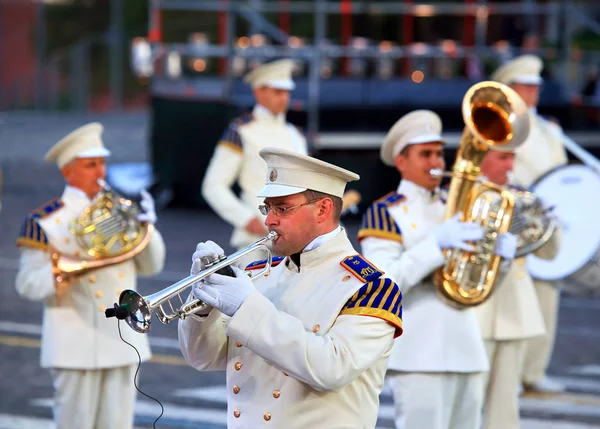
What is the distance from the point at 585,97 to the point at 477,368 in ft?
35.5

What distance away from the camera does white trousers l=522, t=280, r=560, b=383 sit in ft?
30.6

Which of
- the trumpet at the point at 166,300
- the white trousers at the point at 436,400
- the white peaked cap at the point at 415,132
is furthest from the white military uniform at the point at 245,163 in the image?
the trumpet at the point at 166,300

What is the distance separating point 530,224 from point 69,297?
8.03 ft

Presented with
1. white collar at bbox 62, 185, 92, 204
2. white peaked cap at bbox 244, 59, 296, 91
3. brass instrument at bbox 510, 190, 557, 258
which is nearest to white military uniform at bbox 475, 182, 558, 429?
brass instrument at bbox 510, 190, 557, 258

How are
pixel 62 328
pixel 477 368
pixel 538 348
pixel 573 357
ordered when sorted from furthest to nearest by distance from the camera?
pixel 573 357, pixel 538 348, pixel 62 328, pixel 477 368

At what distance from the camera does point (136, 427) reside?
8.04 meters

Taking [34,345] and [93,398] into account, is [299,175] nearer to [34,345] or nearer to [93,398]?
[93,398]

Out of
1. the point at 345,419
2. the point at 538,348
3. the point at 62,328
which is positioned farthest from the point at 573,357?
the point at 345,419

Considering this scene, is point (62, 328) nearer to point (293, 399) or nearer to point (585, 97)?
point (293, 399)

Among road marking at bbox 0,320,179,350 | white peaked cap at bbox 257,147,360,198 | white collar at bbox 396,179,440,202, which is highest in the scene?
white peaked cap at bbox 257,147,360,198

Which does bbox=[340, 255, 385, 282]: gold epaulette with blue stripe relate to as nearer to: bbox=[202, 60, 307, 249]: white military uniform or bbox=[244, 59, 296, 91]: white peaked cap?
bbox=[202, 60, 307, 249]: white military uniform

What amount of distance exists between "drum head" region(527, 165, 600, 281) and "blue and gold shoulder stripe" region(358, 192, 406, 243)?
2157mm

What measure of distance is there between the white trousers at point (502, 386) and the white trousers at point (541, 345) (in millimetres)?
1782

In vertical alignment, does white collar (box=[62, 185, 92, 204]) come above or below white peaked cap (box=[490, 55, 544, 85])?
below
